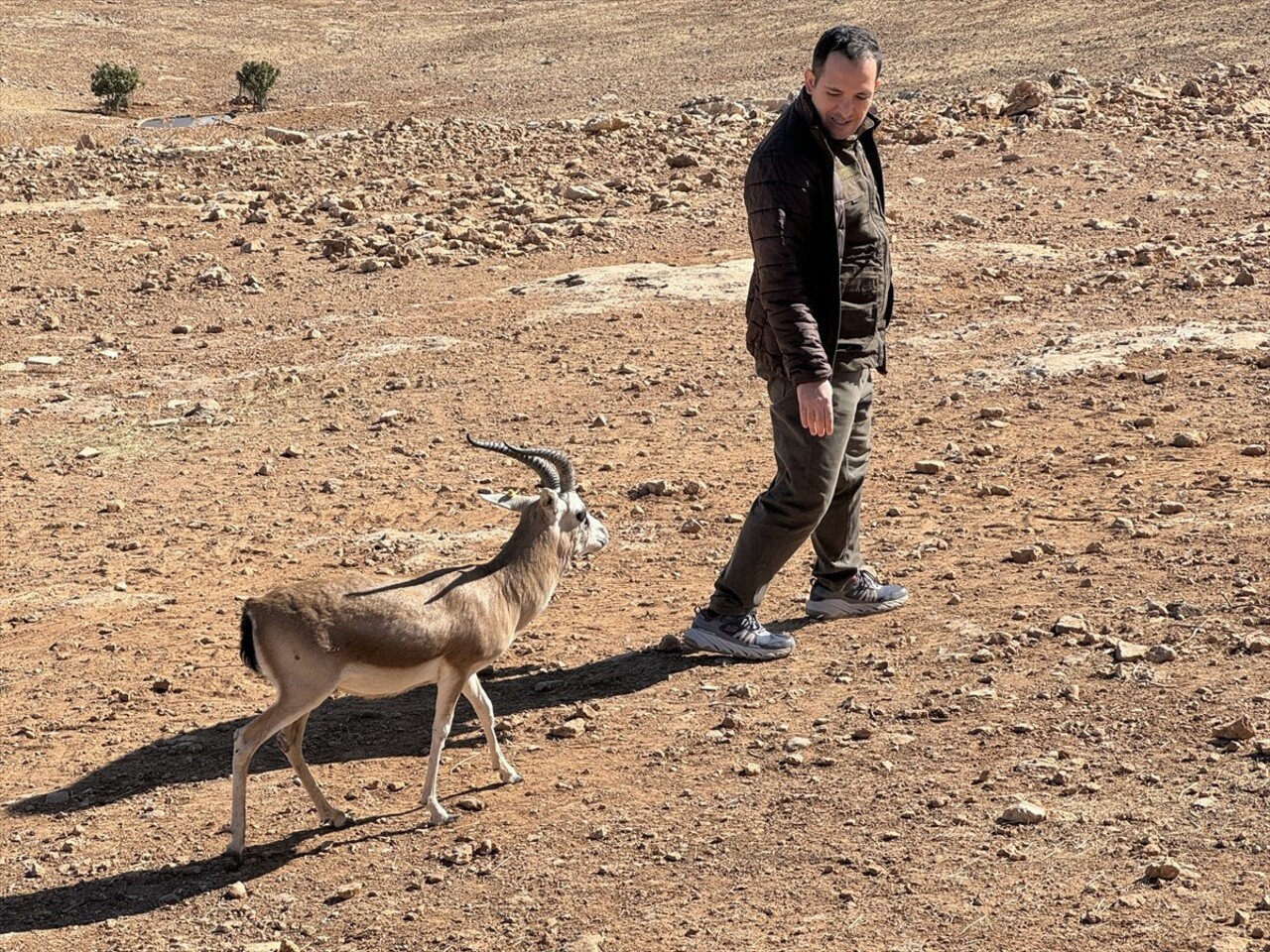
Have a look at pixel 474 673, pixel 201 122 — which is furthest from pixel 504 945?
pixel 201 122

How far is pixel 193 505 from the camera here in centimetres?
1041

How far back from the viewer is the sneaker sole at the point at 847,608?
25.5 feet

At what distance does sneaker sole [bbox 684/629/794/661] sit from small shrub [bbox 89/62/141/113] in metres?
29.5

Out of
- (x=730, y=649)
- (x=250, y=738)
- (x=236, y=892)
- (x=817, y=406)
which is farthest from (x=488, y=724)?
(x=817, y=406)

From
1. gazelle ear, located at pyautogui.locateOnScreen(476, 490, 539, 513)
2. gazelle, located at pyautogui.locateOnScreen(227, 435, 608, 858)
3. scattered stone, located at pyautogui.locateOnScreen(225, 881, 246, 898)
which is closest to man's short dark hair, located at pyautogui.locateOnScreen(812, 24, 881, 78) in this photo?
gazelle, located at pyautogui.locateOnScreen(227, 435, 608, 858)

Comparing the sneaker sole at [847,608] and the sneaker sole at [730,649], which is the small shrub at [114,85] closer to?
the sneaker sole at [847,608]

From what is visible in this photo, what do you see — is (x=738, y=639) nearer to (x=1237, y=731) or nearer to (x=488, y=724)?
(x=488, y=724)

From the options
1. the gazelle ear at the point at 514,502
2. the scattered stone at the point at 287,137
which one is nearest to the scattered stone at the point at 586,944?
the gazelle ear at the point at 514,502

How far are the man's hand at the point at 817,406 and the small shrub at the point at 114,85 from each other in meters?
30.0

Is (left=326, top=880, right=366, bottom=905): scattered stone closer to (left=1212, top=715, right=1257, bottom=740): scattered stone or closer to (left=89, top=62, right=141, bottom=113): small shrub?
(left=1212, top=715, right=1257, bottom=740): scattered stone

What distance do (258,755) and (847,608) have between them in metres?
2.63

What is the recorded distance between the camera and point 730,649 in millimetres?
7336

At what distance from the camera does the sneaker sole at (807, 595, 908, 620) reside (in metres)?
7.76

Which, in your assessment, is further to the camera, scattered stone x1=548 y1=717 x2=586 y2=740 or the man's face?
scattered stone x1=548 y1=717 x2=586 y2=740
